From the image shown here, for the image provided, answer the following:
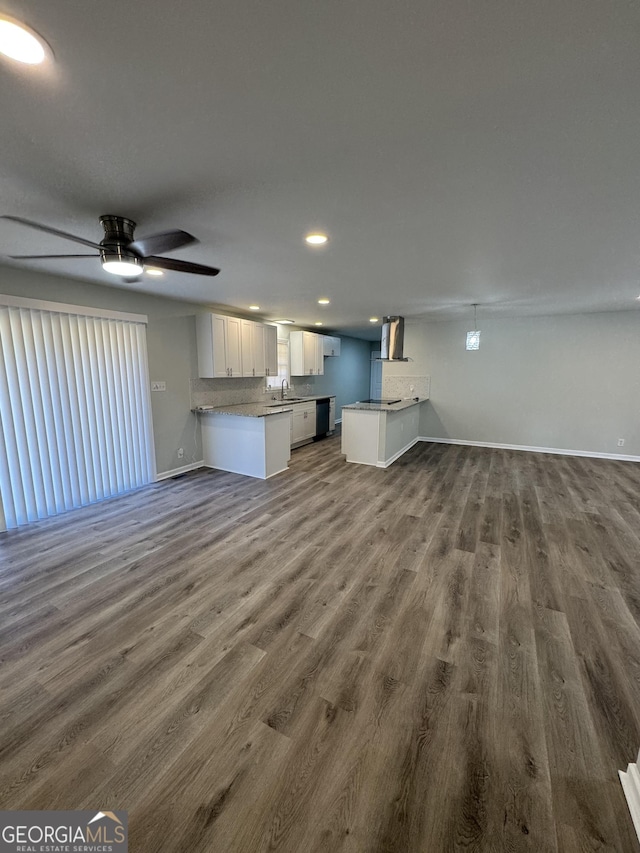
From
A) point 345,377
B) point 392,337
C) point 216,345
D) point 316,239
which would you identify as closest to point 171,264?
point 316,239

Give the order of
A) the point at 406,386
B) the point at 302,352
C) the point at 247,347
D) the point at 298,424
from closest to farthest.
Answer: the point at 247,347 → the point at 298,424 → the point at 302,352 → the point at 406,386

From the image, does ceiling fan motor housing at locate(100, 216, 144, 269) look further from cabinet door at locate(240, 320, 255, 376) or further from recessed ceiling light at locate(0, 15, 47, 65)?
cabinet door at locate(240, 320, 255, 376)

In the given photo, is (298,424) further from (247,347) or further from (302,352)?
(247,347)

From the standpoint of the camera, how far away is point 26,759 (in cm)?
132

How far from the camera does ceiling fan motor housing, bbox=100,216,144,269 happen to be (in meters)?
2.02

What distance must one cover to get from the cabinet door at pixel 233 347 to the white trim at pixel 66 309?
3.88 ft

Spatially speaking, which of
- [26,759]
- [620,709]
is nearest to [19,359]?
[26,759]

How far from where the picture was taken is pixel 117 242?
203 centimetres

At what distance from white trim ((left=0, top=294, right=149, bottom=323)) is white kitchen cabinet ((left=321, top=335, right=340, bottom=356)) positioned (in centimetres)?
423

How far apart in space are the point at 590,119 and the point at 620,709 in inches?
99.1

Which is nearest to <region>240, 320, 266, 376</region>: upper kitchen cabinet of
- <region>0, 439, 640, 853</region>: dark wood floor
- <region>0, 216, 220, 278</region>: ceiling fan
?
<region>0, 439, 640, 853</region>: dark wood floor

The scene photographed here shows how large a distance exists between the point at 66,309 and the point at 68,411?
1083 millimetres

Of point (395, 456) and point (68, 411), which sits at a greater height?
point (68, 411)

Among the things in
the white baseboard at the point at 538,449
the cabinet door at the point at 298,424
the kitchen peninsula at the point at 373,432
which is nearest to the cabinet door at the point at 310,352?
the cabinet door at the point at 298,424
